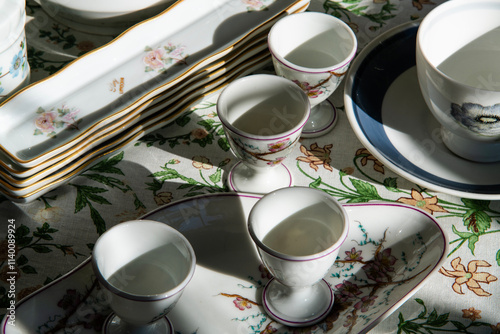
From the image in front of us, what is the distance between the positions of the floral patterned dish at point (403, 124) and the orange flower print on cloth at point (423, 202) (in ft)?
0.11

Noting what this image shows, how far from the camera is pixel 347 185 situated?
2.16 ft

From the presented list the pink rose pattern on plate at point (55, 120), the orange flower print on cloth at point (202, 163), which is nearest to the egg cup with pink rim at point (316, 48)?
the orange flower print on cloth at point (202, 163)

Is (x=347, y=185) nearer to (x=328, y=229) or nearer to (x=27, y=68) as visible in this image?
(x=328, y=229)

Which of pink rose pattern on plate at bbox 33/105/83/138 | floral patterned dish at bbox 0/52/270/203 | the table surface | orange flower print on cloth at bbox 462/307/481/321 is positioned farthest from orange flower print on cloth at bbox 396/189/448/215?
pink rose pattern on plate at bbox 33/105/83/138

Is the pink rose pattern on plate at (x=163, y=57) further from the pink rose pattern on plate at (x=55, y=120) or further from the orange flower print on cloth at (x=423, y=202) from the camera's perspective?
the orange flower print on cloth at (x=423, y=202)

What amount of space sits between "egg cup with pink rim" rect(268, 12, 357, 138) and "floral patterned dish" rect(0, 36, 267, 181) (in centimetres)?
5

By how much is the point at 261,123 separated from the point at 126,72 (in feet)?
0.57

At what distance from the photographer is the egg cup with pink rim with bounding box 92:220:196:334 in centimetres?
47

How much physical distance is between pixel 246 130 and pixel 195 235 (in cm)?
12

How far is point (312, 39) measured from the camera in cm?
70

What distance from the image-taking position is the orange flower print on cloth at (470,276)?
573mm

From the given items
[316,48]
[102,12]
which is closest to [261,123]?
[316,48]

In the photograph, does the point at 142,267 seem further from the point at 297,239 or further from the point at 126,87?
the point at 126,87

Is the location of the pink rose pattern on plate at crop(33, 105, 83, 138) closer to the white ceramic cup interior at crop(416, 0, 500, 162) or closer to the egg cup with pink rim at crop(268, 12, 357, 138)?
the egg cup with pink rim at crop(268, 12, 357, 138)
